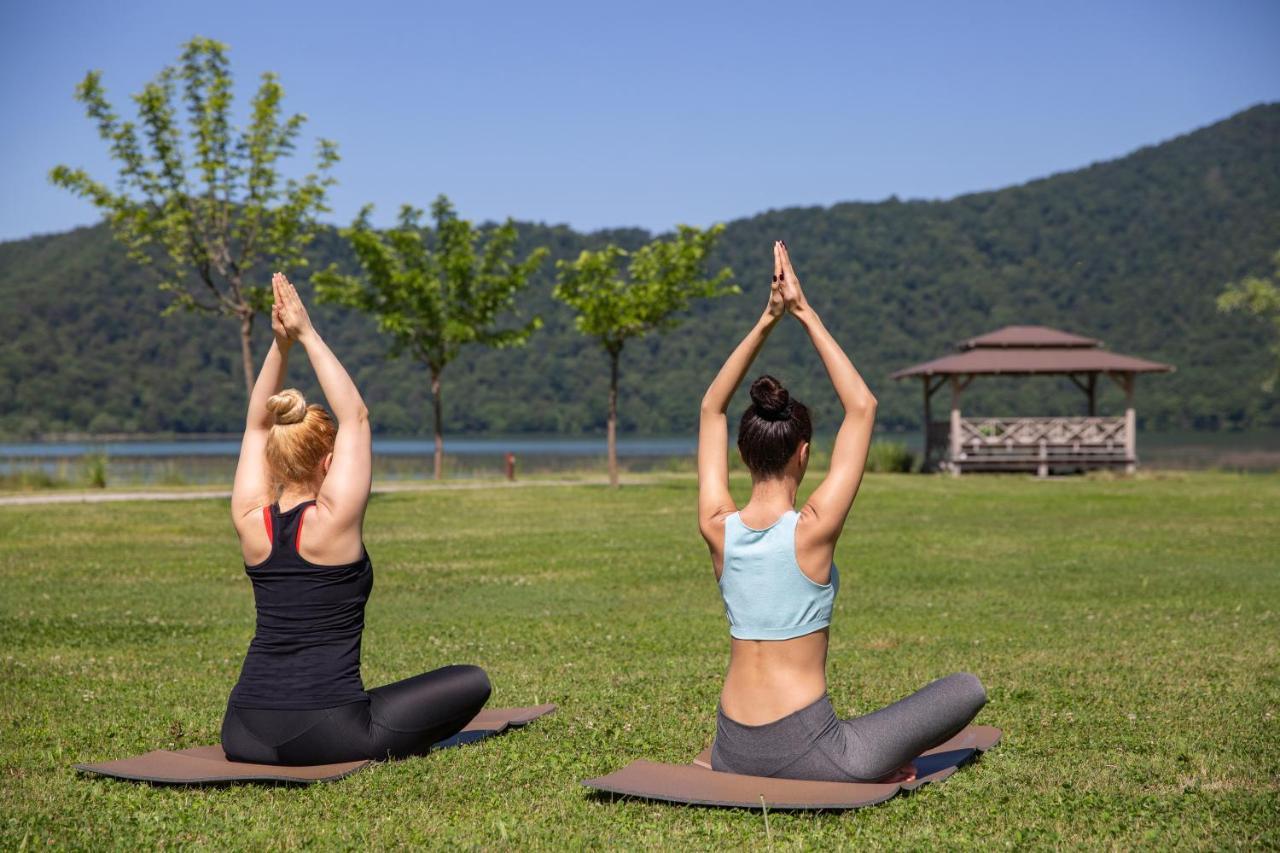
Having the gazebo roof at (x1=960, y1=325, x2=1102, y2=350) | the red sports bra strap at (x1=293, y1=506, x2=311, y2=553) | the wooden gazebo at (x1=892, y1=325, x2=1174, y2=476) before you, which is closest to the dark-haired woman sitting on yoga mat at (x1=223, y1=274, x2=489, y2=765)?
the red sports bra strap at (x1=293, y1=506, x2=311, y2=553)

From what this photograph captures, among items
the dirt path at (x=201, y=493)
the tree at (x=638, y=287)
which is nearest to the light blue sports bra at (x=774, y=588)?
the dirt path at (x=201, y=493)

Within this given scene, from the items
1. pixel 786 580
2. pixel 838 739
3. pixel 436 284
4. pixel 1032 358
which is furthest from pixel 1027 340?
pixel 786 580

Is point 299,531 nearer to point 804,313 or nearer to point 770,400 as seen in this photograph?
point 770,400

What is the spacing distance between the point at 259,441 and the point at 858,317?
305 ft

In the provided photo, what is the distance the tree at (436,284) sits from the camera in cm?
3422

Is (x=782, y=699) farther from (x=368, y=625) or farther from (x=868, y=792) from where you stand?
(x=368, y=625)

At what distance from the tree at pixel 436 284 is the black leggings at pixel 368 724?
2868cm

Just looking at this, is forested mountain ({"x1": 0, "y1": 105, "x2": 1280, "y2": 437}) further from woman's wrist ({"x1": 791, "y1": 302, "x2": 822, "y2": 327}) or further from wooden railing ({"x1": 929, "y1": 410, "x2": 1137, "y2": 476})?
woman's wrist ({"x1": 791, "y1": 302, "x2": 822, "y2": 327})

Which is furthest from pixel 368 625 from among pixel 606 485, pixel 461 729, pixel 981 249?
pixel 981 249

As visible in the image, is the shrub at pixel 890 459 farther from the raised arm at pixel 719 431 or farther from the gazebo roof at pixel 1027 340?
the raised arm at pixel 719 431

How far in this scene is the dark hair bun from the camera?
4.56 meters

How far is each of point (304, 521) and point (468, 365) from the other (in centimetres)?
10828

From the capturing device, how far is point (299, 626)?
5.18 meters

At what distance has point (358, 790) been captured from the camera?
17.2 feet
